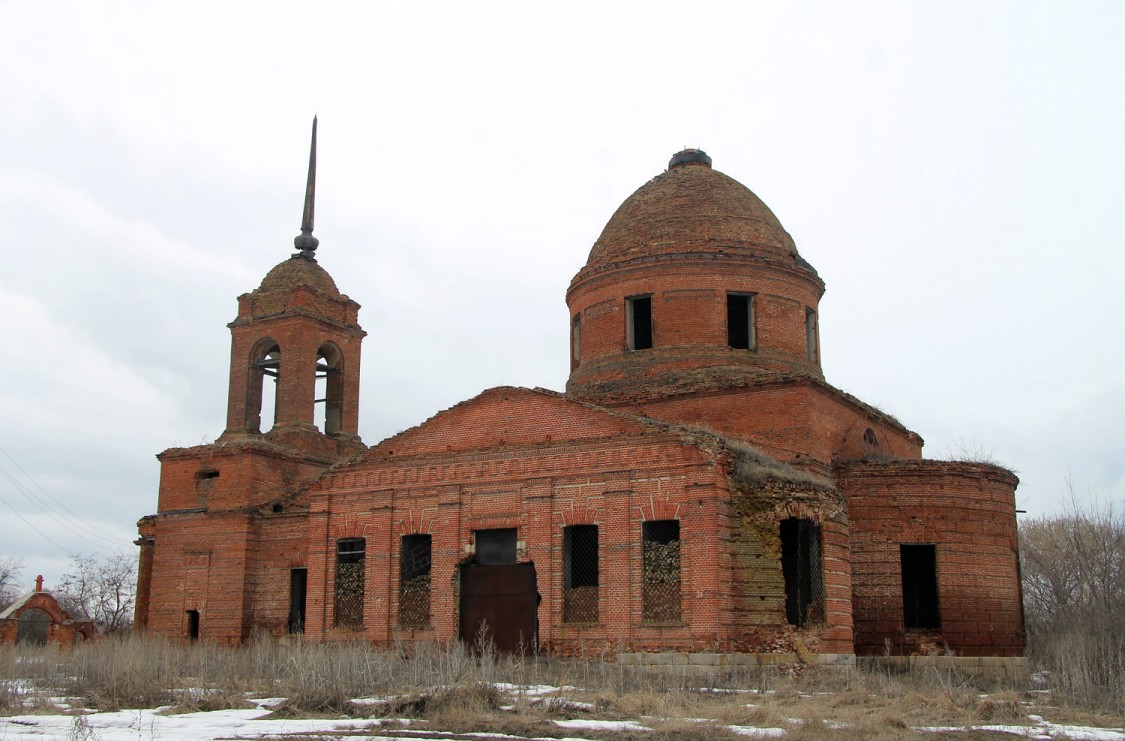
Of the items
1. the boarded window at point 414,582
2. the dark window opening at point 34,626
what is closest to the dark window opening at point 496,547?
the boarded window at point 414,582

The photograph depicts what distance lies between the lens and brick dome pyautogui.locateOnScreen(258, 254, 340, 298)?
2662 cm

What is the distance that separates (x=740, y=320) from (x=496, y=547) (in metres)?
7.75

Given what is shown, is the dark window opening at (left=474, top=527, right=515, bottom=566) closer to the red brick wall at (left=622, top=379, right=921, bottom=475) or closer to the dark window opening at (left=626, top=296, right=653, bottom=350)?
the red brick wall at (left=622, top=379, right=921, bottom=475)

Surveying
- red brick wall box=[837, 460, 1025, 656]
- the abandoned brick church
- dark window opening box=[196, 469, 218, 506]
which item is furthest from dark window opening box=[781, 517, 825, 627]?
dark window opening box=[196, 469, 218, 506]

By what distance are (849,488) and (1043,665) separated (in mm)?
4470

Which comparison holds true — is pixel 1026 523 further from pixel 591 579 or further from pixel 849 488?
pixel 591 579

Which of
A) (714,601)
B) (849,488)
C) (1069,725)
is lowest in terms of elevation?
(1069,725)

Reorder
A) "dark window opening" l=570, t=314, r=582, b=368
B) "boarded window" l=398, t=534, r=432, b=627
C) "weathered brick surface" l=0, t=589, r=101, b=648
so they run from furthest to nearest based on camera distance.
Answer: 1. "weathered brick surface" l=0, t=589, r=101, b=648
2. "dark window opening" l=570, t=314, r=582, b=368
3. "boarded window" l=398, t=534, r=432, b=627

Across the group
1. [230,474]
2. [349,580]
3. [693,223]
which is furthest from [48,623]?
[693,223]

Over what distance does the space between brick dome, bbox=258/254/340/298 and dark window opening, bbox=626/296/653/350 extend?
26.1 ft

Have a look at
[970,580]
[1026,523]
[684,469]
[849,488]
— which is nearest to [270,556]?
[684,469]

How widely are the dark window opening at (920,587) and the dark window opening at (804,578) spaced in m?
2.44

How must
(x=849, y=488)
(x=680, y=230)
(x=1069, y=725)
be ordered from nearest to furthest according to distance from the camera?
(x=1069, y=725), (x=849, y=488), (x=680, y=230)

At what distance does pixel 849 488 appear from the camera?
66.3 ft
